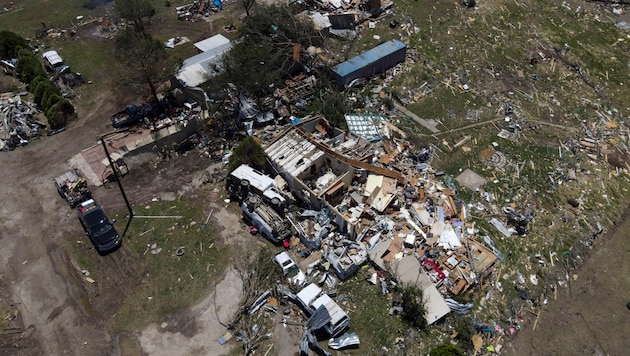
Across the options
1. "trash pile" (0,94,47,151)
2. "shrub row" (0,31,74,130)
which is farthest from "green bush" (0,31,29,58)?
"trash pile" (0,94,47,151)

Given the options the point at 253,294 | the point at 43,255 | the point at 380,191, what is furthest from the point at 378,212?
the point at 43,255

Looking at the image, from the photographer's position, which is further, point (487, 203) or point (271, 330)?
point (487, 203)

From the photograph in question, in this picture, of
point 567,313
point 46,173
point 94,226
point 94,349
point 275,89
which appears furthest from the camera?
point 275,89

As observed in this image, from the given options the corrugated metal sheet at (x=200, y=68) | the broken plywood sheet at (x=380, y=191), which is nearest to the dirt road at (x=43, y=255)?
the corrugated metal sheet at (x=200, y=68)

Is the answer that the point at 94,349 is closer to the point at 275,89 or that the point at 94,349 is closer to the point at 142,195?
the point at 142,195

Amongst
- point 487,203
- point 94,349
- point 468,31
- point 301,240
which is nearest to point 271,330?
point 301,240

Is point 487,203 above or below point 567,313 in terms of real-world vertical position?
above

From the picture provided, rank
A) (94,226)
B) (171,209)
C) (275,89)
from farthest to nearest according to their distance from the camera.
Answer: (275,89) < (171,209) < (94,226)
